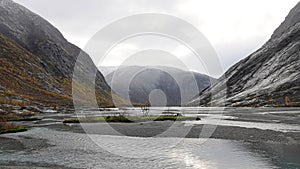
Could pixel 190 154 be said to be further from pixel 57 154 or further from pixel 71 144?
pixel 71 144

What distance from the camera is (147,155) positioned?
2820 centimetres

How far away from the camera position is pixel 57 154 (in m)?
29.5

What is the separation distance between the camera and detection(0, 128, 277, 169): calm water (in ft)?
79.7

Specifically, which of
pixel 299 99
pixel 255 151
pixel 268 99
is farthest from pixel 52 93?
pixel 255 151

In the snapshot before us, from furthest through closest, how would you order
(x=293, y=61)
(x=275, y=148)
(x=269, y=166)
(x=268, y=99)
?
1. (x=293, y=61)
2. (x=268, y=99)
3. (x=275, y=148)
4. (x=269, y=166)

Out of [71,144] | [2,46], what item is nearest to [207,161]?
[71,144]

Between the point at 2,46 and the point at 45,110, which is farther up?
the point at 2,46

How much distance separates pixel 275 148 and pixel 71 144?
988 inches

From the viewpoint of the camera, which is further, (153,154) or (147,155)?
(153,154)

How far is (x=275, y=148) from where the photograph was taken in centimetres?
3041

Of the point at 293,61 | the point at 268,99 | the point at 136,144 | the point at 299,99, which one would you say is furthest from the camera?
the point at 293,61

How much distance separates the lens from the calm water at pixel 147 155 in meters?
24.3

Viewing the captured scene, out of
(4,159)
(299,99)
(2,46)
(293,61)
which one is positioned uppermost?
(2,46)

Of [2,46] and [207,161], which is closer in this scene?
[207,161]
